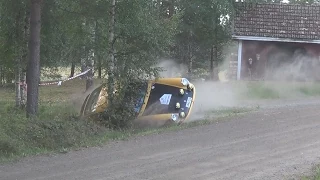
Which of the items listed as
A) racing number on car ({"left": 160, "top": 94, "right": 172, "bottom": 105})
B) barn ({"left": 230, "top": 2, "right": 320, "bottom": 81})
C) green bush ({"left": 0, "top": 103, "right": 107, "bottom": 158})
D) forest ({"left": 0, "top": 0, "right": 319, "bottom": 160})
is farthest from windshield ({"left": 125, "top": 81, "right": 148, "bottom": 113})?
barn ({"left": 230, "top": 2, "right": 320, "bottom": 81})

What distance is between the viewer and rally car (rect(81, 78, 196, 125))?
1448 centimetres

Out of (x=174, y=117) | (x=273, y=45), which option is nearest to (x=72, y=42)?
(x=174, y=117)

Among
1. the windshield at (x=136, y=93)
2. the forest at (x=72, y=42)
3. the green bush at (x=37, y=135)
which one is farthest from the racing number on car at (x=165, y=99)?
the green bush at (x=37, y=135)

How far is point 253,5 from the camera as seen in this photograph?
105 ft

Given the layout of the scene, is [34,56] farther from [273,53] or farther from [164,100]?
[273,53]

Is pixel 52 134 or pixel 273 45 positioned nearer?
pixel 52 134

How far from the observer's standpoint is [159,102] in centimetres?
1465

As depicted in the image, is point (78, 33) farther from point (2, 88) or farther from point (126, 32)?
point (2, 88)

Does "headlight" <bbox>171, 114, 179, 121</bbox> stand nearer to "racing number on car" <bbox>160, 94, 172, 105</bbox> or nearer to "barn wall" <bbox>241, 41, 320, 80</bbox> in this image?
"racing number on car" <bbox>160, 94, 172, 105</bbox>

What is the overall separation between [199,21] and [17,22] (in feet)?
43.0

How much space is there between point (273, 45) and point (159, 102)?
720 inches

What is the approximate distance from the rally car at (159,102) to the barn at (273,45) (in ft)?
54.0

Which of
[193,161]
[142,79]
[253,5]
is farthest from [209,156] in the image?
[253,5]

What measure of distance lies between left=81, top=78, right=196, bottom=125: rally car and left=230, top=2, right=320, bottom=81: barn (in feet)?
54.0
